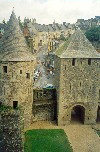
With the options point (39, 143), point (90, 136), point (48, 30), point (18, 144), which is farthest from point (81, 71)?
point (48, 30)

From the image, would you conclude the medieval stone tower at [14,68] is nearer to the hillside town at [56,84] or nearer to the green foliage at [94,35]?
the hillside town at [56,84]

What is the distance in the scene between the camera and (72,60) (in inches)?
1330

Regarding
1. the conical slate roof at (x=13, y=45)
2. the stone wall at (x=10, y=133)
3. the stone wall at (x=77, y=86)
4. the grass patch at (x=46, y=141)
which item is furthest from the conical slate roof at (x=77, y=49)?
the stone wall at (x=10, y=133)

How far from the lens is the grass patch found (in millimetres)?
29258

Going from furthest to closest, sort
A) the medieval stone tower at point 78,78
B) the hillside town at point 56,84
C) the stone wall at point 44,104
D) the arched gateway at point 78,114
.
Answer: the arched gateway at point 78,114 < the stone wall at point 44,104 < the medieval stone tower at point 78,78 < the hillside town at point 56,84

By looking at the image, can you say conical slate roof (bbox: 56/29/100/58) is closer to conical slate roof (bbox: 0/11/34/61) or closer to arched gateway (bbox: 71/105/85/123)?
conical slate roof (bbox: 0/11/34/61)

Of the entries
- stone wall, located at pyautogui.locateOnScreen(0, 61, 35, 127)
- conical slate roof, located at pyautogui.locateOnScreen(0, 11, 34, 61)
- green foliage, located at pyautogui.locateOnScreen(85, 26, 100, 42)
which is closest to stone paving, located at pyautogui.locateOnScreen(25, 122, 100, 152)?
stone wall, located at pyautogui.locateOnScreen(0, 61, 35, 127)

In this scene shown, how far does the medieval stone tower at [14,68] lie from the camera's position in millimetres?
30531

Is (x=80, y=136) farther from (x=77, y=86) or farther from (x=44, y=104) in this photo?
(x=44, y=104)

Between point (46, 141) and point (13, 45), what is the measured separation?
10438 millimetres

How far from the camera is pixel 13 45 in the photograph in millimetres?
30891

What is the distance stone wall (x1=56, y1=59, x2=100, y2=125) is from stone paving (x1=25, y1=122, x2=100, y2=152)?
1.22m

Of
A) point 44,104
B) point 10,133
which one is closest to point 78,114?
point 44,104

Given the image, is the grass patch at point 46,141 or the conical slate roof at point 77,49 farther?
the conical slate roof at point 77,49
